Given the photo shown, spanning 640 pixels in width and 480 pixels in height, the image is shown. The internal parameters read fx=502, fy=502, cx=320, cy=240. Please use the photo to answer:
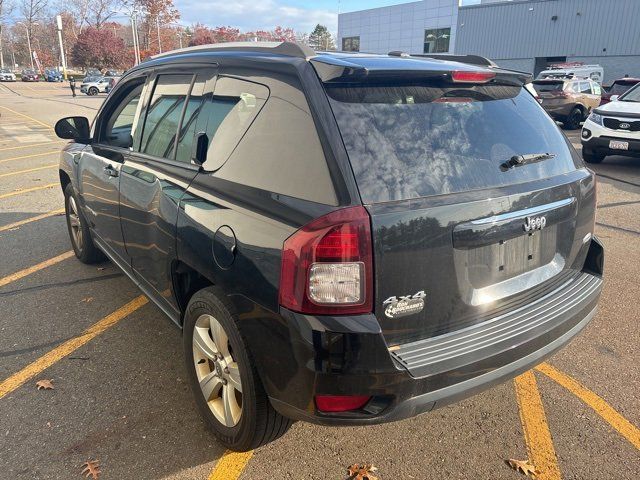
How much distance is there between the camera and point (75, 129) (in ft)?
14.2

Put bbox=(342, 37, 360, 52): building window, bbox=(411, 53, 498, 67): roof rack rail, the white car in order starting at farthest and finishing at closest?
bbox=(342, 37, 360, 52): building window → the white car → bbox=(411, 53, 498, 67): roof rack rail

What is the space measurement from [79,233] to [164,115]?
2409 mm

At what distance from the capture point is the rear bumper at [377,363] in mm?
1883

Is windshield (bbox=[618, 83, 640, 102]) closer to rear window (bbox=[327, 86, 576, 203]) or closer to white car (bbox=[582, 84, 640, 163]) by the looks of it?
white car (bbox=[582, 84, 640, 163])

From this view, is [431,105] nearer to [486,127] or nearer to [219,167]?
[486,127]

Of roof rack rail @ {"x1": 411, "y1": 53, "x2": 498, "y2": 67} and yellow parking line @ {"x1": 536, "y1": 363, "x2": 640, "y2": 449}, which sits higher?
roof rack rail @ {"x1": 411, "y1": 53, "x2": 498, "y2": 67}

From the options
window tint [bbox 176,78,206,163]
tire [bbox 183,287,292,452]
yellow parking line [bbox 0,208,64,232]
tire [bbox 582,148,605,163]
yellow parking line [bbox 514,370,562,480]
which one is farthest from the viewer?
tire [bbox 582,148,605,163]

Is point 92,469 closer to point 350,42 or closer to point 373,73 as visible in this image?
point 373,73

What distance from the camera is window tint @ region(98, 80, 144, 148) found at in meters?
3.65

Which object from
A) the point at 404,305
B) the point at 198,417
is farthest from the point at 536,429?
the point at 198,417

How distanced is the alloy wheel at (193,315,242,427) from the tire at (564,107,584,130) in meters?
18.4

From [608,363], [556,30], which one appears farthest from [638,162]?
[556,30]

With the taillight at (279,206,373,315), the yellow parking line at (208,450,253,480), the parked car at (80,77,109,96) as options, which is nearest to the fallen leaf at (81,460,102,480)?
the yellow parking line at (208,450,253,480)

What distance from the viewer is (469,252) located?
2.12 metres
